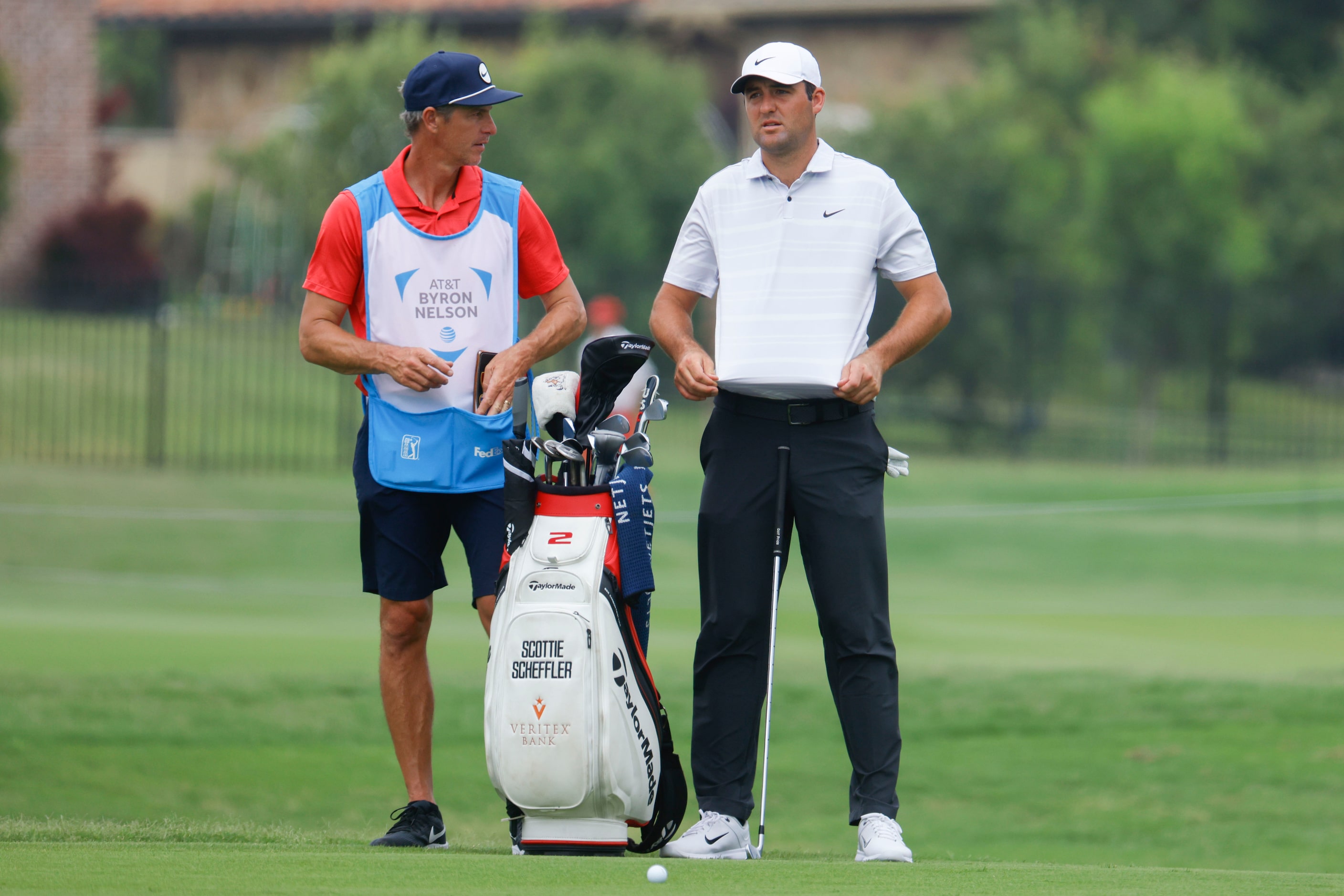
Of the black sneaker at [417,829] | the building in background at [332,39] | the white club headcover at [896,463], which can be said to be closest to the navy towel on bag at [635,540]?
the white club headcover at [896,463]

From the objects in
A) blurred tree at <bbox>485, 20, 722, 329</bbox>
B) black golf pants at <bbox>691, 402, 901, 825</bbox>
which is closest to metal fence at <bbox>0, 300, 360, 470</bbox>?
blurred tree at <bbox>485, 20, 722, 329</bbox>

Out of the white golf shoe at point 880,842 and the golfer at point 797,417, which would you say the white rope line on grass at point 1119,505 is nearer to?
the golfer at point 797,417

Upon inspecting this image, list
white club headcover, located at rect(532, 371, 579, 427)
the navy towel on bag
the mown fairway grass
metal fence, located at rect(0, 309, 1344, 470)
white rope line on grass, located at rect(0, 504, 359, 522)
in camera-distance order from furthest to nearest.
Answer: metal fence, located at rect(0, 309, 1344, 470), white rope line on grass, located at rect(0, 504, 359, 522), white club headcover, located at rect(532, 371, 579, 427), the navy towel on bag, the mown fairway grass

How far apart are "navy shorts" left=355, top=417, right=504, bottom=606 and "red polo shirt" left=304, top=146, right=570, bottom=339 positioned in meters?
0.34

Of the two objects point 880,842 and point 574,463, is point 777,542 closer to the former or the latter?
point 574,463

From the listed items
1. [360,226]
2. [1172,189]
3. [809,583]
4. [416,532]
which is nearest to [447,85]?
[360,226]

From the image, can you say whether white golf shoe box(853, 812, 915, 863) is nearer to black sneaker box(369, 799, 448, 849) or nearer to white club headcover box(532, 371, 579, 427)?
black sneaker box(369, 799, 448, 849)

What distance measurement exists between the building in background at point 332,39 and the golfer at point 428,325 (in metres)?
29.2

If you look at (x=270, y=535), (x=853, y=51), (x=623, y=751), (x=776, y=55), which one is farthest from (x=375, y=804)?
(x=853, y=51)

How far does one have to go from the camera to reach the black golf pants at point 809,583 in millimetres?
4266

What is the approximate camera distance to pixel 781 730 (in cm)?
703

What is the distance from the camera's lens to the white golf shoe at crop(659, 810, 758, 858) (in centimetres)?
411

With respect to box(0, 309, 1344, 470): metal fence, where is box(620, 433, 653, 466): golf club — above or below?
above

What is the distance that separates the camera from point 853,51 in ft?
132
